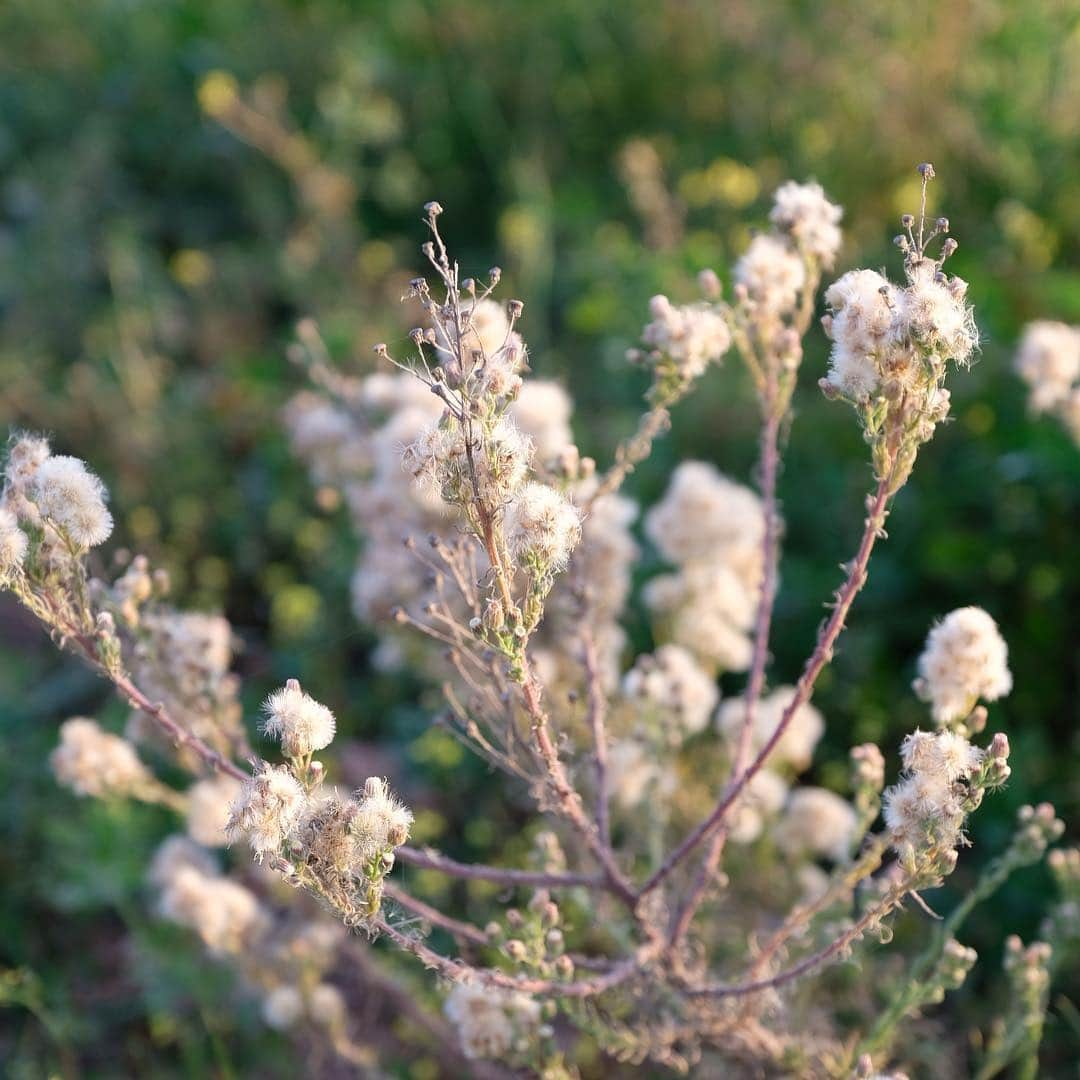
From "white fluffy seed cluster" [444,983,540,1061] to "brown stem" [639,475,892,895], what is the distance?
0.23 meters

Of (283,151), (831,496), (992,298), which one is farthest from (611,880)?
(283,151)

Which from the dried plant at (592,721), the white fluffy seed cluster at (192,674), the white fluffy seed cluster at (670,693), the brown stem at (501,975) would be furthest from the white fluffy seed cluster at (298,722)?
the white fluffy seed cluster at (670,693)

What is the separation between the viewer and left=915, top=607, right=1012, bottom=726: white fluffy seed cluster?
1.65 meters

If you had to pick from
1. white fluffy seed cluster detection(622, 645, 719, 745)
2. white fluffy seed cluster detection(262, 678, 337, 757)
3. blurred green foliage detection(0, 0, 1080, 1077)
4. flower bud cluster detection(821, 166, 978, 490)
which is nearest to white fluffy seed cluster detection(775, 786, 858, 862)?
white fluffy seed cluster detection(622, 645, 719, 745)

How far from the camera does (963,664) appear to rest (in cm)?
165

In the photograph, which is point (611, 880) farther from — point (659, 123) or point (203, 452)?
point (659, 123)

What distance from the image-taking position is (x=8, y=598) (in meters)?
3.74

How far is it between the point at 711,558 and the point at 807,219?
0.79 meters

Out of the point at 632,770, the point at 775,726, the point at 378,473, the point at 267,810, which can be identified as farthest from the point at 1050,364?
the point at 267,810

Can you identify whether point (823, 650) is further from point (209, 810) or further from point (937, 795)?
point (209, 810)

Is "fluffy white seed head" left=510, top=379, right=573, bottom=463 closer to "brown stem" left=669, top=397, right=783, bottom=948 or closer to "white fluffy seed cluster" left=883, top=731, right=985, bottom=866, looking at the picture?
"brown stem" left=669, top=397, right=783, bottom=948

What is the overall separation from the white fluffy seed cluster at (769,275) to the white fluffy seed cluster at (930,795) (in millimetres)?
692

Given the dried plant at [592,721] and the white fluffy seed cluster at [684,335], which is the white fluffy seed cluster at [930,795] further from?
the white fluffy seed cluster at [684,335]

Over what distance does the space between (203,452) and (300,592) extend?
76 cm
